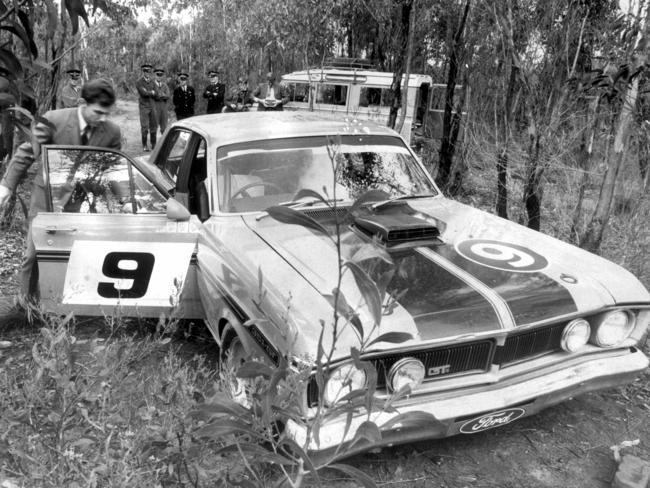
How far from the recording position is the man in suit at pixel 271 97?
13.5m

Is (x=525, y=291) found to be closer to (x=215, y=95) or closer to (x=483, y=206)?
(x=483, y=206)

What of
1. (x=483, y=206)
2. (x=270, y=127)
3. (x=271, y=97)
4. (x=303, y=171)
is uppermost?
(x=270, y=127)

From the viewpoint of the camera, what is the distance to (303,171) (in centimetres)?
385

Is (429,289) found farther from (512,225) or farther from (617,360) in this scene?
(512,225)

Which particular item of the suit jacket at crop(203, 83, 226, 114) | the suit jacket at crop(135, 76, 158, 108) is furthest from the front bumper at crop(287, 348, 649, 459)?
the suit jacket at crop(203, 83, 226, 114)

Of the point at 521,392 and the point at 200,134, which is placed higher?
the point at 200,134

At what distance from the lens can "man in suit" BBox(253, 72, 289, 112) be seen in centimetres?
1346

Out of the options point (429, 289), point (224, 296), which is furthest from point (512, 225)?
point (224, 296)

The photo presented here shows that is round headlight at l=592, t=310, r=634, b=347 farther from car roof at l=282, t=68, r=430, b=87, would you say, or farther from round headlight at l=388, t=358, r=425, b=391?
car roof at l=282, t=68, r=430, b=87

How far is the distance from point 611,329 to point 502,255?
0.66 m

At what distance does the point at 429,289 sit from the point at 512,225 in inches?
54.4

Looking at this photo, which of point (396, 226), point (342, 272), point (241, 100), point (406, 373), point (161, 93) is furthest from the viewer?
point (241, 100)

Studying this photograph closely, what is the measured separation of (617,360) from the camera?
10.4 ft

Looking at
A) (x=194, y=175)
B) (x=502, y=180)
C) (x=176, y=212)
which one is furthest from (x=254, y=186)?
(x=502, y=180)
